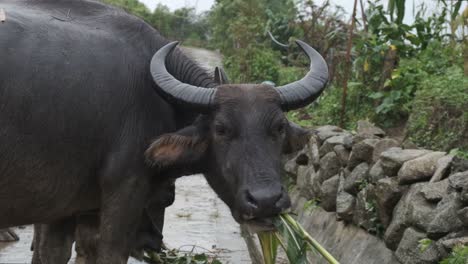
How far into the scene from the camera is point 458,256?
4.49 meters

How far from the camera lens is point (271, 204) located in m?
4.30

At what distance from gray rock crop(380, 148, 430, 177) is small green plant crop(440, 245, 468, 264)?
1464mm

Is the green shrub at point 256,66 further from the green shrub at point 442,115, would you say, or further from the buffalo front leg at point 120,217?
the buffalo front leg at point 120,217

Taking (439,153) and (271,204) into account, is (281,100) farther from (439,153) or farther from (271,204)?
(439,153)

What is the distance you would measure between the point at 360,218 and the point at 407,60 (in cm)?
306

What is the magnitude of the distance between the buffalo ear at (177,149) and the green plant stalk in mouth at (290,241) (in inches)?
25.5

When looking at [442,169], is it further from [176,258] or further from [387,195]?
[176,258]

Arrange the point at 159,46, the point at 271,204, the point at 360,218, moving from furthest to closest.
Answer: the point at 360,218, the point at 159,46, the point at 271,204

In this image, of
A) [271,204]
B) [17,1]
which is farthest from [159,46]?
[271,204]

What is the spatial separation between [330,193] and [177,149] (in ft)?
10.4

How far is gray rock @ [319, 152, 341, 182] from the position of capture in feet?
26.0

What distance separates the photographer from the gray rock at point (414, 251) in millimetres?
5016

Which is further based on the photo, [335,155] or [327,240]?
[335,155]

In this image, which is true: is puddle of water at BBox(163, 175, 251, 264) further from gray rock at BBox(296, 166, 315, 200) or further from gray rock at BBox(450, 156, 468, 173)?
gray rock at BBox(450, 156, 468, 173)
